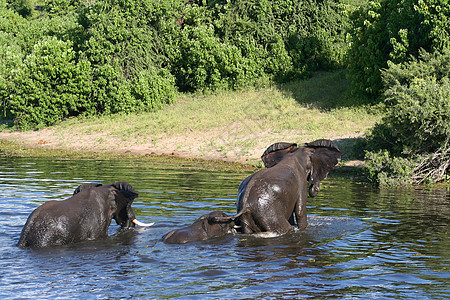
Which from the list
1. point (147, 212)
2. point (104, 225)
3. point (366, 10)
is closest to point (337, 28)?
point (366, 10)

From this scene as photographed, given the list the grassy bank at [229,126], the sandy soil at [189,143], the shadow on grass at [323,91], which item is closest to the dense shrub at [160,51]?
the grassy bank at [229,126]

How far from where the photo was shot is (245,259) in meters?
8.12

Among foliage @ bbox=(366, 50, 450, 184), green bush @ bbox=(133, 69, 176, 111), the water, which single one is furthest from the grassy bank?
the water

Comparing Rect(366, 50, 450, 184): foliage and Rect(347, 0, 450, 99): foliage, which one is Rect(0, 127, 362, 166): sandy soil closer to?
Rect(366, 50, 450, 184): foliage

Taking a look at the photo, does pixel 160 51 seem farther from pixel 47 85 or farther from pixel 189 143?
pixel 189 143

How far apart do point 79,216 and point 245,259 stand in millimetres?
2643

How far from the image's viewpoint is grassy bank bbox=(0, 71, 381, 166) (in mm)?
22438

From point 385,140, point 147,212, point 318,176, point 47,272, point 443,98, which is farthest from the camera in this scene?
point 385,140

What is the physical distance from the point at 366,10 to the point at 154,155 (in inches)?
476

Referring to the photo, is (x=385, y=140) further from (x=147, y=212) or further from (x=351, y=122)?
(x=147, y=212)

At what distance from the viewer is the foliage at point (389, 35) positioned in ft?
72.9

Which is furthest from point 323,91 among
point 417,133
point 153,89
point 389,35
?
point 417,133

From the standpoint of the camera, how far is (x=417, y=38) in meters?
23.3

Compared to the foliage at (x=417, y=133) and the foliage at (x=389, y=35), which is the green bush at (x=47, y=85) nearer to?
the foliage at (x=389, y=35)
